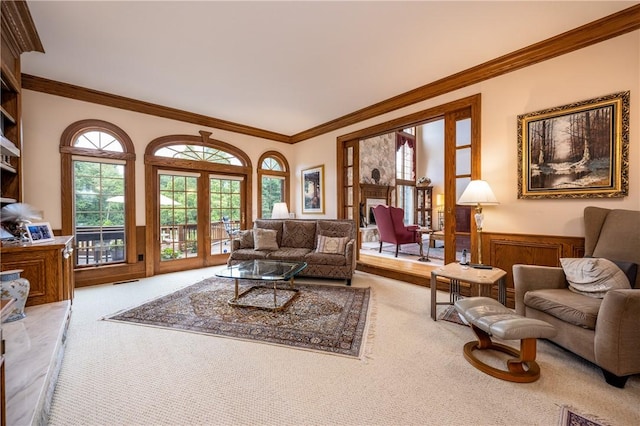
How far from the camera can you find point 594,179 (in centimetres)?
262

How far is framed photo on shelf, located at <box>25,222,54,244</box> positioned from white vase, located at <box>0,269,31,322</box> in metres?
0.55

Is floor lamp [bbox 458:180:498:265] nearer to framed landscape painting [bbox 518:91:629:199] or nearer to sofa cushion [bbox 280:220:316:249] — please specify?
framed landscape painting [bbox 518:91:629:199]

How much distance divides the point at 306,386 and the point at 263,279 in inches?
51.6

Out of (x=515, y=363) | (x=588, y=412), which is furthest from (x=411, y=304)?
(x=588, y=412)

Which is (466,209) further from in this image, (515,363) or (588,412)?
(588,412)

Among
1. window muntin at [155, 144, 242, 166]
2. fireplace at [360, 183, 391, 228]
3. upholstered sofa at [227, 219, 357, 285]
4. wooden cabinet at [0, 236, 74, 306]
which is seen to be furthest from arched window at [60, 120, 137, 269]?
fireplace at [360, 183, 391, 228]

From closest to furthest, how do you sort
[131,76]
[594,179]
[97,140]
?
[594,179] < [131,76] < [97,140]

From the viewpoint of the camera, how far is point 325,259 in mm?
4074

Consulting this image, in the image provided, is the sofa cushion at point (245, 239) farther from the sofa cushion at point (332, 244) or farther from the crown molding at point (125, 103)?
the crown molding at point (125, 103)

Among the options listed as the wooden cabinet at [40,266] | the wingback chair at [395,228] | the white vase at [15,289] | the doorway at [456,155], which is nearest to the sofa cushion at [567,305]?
the doorway at [456,155]

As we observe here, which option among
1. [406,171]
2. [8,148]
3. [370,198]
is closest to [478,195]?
[8,148]

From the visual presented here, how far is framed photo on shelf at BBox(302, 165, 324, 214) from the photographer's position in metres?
5.71

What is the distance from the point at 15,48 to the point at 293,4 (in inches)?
111

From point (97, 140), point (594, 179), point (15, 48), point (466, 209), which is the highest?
point (15, 48)
